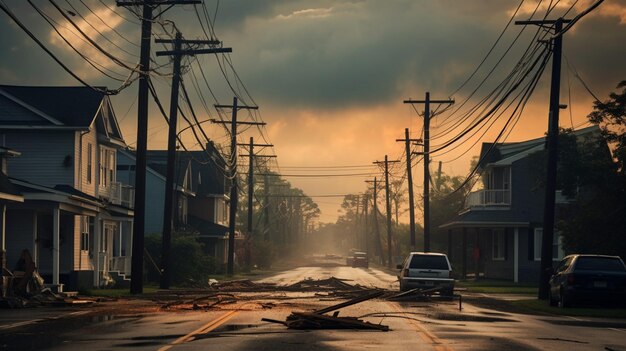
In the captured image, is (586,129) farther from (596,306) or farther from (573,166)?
(596,306)

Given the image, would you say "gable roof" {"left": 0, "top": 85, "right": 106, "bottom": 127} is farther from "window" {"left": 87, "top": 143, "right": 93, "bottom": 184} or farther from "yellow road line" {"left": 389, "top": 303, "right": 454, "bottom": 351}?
"yellow road line" {"left": 389, "top": 303, "right": 454, "bottom": 351}

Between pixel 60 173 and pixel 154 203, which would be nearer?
pixel 60 173

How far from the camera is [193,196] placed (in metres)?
85.2

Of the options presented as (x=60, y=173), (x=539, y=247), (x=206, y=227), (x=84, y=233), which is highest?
(x=60, y=173)

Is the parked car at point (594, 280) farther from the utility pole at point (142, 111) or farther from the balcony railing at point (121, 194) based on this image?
the balcony railing at point (121, 194)

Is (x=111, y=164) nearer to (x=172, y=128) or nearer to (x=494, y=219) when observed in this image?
(x=172, y=128)

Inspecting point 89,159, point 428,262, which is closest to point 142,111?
point 89,159

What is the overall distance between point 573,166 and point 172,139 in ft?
64.4

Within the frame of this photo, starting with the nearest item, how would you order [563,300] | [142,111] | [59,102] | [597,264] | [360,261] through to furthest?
1. [597,264]
2. [563,300]
3. [142,111]
4. [59,102]
5. [360,261]

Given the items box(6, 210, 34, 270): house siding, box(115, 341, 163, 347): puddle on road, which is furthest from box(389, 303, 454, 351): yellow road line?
box(6, 210, 34, 270): house siding

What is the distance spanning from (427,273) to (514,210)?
88.3 feet

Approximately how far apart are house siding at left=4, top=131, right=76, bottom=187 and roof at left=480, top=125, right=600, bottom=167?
90.7 feet

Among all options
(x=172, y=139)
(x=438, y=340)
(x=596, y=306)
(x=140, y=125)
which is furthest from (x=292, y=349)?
(x=172, y=139)

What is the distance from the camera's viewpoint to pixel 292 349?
1742cm
